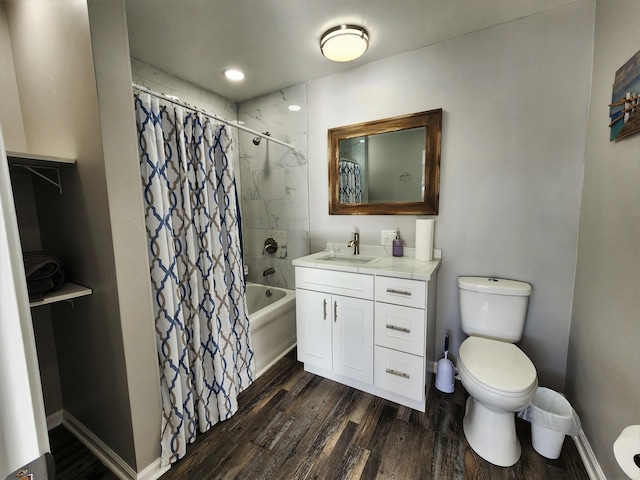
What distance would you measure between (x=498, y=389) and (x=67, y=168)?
90.6 inches

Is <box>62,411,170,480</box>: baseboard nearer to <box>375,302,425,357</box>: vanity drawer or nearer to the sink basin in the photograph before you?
<box>375,302,425,357</box>: vanity drawer

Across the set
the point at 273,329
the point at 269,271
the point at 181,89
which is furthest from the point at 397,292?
the point at 181,89

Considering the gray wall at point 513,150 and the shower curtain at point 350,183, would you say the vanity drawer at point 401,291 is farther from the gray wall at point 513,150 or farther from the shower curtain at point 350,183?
the shower curtain at point 350,183

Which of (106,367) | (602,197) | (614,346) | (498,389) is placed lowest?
(498,389)

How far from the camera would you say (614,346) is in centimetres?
114

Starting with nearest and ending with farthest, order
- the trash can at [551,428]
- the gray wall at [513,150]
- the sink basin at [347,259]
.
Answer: the trash can at [551,428] → the gray wall at [513,150] → the sink basin at [347,259]

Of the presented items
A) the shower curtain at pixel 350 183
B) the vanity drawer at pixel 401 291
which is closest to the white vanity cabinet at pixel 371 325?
the vanity drawer at pixel 401 291

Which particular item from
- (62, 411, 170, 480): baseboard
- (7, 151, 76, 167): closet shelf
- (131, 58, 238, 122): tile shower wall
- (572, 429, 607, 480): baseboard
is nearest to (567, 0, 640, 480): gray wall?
(572, 429, 607, 480): baseboard

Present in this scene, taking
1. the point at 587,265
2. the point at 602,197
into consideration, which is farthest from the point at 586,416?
the point at 602,197

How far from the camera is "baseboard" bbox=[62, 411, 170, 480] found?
1270 millimetres

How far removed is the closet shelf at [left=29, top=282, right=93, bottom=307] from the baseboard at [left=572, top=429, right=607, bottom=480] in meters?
2.49

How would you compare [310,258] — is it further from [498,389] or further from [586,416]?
[586,416]

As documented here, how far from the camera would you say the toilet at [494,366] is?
4.12 ft

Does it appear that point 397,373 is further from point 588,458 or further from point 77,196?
point 77,196
